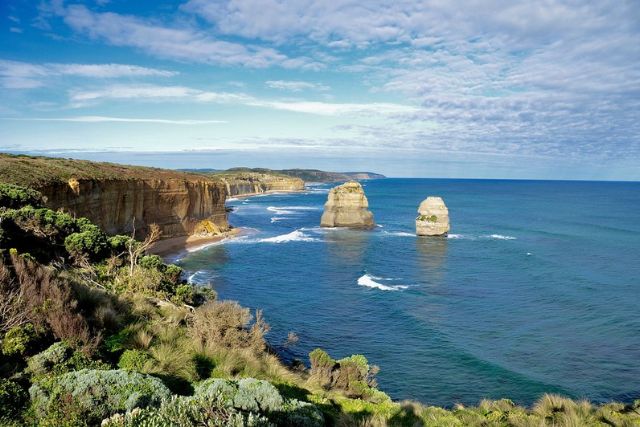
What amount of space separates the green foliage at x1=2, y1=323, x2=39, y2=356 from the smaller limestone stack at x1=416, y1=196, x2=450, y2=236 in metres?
63.2

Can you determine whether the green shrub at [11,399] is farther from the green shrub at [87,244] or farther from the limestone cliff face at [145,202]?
the limestone cliff face at [145,202]

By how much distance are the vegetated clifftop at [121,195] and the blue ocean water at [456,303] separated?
7.42 meters

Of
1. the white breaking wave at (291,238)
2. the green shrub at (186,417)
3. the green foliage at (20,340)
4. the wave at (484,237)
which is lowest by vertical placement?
the white breaking wave at (291,238)

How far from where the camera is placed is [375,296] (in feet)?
126

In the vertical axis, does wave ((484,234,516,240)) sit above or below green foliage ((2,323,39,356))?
below

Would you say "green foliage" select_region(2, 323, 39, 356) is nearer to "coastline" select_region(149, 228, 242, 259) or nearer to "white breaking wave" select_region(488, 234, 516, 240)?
"coastline" select_region(149, 228, 242, 259)

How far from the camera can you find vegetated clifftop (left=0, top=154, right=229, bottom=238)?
37719 millimetres

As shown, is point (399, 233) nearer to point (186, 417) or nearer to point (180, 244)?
point (180, 244)

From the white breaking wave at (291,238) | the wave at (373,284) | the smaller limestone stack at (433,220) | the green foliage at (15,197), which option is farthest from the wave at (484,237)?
the green foliage at (15,197)

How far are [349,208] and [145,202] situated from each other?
3536 cm

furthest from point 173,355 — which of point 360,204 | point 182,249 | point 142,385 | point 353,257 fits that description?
point 360,204

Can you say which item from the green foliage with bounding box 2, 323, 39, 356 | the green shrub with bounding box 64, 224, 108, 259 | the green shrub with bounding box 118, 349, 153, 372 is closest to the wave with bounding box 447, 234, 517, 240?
the green shrub with bounding box 64, 224, 108, 259

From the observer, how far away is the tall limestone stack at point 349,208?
78312 mm

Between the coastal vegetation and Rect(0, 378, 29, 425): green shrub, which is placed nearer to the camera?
Rect(0, 378, 29, 425): green shrub
